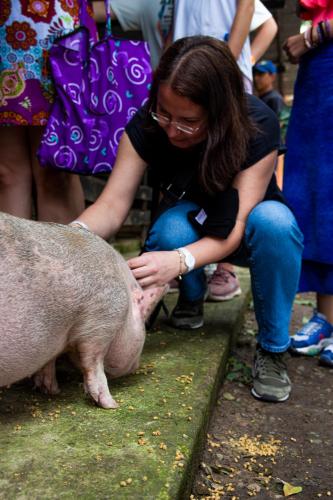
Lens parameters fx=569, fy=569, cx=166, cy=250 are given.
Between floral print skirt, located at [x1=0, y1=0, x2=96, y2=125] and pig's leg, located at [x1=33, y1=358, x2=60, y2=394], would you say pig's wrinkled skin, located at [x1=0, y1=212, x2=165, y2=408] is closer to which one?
pig's leg, located at [x1=33, y1=358, x2=60, y2=394]

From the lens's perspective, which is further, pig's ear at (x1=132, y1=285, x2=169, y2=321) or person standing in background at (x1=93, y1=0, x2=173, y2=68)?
person standing in background at (x1=93, y1=0, x2=173, y2=68)

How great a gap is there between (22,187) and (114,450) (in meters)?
1.50

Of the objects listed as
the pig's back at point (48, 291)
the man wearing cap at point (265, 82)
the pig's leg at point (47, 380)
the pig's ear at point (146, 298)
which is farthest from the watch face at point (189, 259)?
the man wearing cap at point (265, 82)

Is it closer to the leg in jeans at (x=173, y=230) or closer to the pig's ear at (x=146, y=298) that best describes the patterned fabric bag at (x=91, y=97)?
the leg in jeans at (x=173, y=230)

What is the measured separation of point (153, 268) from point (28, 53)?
1.17m

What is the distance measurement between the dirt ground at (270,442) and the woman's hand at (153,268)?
644mm

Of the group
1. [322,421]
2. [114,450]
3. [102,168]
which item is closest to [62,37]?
[102,168]

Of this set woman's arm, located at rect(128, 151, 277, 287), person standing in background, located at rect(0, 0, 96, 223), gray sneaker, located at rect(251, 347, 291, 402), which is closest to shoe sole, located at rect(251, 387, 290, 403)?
gray sneaker, located at rect(251, 347, 291, 402)

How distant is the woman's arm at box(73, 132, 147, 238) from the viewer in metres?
2.47

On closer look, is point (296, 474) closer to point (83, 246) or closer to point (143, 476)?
point (143, 476)

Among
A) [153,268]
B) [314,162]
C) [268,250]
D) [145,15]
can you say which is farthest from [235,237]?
[145,15]

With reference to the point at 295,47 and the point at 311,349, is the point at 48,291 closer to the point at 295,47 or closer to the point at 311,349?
the point at 311,349

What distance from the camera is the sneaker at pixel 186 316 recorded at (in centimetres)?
304

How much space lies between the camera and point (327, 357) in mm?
2986
